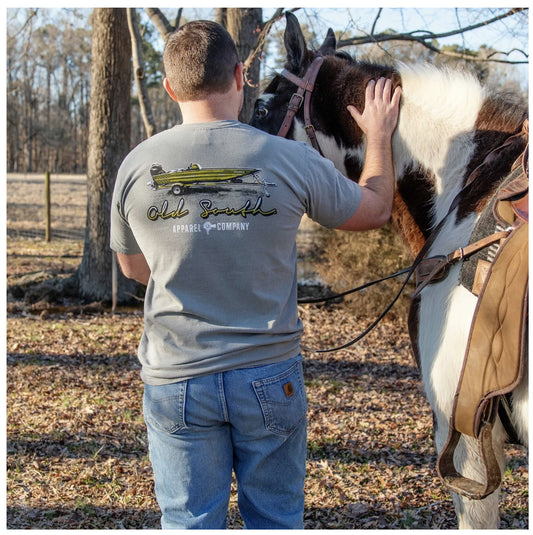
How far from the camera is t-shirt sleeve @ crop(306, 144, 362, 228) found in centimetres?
194

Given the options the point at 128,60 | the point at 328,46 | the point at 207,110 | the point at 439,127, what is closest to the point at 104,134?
the point at 128,60

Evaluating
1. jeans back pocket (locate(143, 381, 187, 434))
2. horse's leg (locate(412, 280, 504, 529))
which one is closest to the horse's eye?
horse's leg (locate(412, 280, 504, 529))

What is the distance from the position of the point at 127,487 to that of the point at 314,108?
9.32ft

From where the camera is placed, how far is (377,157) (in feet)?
7.47

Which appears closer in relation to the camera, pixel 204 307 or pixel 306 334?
pixel 204 307

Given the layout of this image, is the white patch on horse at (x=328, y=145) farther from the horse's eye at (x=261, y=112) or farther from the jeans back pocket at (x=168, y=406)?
the jeans back pocket at (x=168, y=406)

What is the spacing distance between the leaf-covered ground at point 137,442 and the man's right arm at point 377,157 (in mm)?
2324

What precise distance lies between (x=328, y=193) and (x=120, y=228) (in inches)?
30.4

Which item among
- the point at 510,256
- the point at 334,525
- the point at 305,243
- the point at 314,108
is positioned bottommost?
the point at 334,525

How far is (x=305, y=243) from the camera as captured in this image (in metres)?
13.5

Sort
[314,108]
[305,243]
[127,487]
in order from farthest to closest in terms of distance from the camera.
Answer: [305,243], [127,487], [314,108]

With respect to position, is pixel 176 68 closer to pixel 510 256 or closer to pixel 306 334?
pixel 510 256

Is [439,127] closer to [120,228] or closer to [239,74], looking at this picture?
[239,74]

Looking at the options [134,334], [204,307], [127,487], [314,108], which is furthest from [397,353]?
[204,307]
